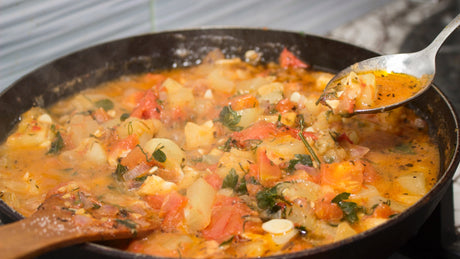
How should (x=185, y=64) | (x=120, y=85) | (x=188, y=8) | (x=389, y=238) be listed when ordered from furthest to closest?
(x=188, y=8) < (x=185, y=64) < (x=120, y=85) < (x=389, y=238)

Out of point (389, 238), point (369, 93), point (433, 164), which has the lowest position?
point (389, 238)

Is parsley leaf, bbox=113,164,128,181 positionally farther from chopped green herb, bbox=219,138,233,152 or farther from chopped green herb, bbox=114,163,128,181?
chopped green herb, bbox=219,138,233,152

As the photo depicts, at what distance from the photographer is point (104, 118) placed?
2613 millimetres

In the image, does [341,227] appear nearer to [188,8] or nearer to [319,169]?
[319,169]

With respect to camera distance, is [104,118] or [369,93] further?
[104,118]

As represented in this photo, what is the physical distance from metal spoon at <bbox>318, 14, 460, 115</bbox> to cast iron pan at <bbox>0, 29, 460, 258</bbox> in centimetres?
16

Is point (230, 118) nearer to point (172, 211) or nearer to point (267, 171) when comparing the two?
point (267, 171)

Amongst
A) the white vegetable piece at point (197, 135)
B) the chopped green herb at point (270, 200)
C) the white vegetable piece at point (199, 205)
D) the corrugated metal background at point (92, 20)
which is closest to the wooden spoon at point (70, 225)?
Result: the white vegetable piece at point (199, 205)

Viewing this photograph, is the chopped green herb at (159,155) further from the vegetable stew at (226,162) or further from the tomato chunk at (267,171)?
the tomato chunk at (267,171)

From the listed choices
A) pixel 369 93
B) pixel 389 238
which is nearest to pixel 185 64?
pixel 369 93

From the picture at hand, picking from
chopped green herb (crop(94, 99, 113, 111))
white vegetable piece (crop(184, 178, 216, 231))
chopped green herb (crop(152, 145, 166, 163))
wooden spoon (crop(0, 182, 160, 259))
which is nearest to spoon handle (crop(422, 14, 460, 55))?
white vegetable piece (crop(184, 178, 216, 231))

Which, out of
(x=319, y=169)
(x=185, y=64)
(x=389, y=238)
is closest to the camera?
(x=389, y=238)

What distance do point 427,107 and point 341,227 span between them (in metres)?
1.11

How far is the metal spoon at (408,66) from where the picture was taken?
215 centimetres
